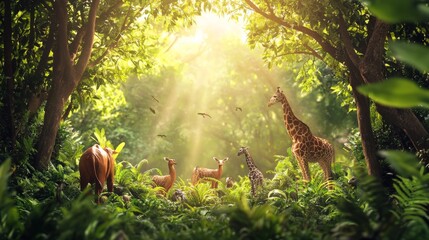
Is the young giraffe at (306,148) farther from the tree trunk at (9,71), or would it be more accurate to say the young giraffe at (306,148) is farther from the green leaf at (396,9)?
the green leaf at (396,9)

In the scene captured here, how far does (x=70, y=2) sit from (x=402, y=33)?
8.27 metres

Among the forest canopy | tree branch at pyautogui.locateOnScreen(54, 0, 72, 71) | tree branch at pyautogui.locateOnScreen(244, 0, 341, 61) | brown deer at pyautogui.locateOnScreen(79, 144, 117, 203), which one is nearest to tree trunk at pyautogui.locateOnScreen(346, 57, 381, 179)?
the forest canopy

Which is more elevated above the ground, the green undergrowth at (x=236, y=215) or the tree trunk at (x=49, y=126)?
the tree trunk at (x=49, y=126)

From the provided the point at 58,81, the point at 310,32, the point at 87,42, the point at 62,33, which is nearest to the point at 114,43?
the point at 87,42

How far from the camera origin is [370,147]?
9586 millimetres

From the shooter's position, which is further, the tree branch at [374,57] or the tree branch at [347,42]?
the tree branch at [347,42]

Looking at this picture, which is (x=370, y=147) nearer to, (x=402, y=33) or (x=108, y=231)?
(x=402, y=33)

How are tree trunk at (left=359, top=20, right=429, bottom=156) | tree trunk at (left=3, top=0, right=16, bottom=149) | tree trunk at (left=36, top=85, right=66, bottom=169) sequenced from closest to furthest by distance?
tree trunk at (left=359, top=20, right=429, bottom=156) → tree trunk at (left=3, top=0, right=16, bottom=149) → tree trunk at (left=36, top=85, right=66, bottom=169)

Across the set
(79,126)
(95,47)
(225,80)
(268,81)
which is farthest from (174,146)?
(95,47)

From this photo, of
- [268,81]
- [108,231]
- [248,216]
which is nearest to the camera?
[248,216]

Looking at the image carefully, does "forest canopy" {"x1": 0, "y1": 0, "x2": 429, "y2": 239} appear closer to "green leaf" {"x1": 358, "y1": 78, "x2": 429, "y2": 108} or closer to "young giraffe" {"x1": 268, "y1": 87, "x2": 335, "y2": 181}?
"young giraffe" {"x1": 268, "y1": 87, "x2": 335, "y2": 181}

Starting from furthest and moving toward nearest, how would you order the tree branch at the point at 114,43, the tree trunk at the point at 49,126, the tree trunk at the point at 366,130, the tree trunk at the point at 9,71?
the tree branch at the point at 114,43 → the tree trunk at the point at 49,126 → the tree trunk at the point at 9,71 → the tree trunk at the point at 366,130

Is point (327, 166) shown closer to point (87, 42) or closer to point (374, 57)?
point (374, 57)

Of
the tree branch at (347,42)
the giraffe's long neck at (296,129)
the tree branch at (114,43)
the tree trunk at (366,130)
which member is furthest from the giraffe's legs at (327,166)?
the tree branch at (114,43)
